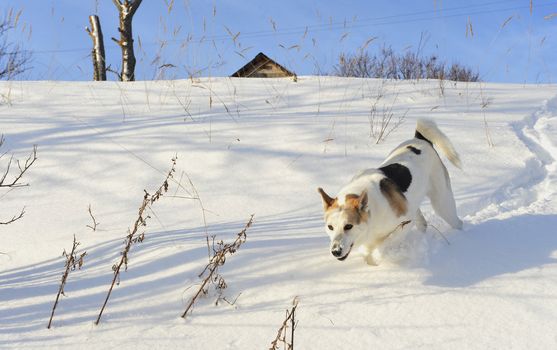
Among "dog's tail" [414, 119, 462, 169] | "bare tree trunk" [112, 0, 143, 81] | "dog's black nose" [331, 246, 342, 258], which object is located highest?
"bare tree trunk" [112, 0, 143, 81]

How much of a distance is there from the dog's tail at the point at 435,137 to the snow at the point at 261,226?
0.41 metres

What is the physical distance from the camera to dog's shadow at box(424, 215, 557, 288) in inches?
101

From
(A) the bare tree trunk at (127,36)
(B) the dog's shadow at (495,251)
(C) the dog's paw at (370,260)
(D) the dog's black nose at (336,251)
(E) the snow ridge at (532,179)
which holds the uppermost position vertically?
(A) the bare tree trunk at (127,36)

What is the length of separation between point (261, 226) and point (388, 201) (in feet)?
2.81

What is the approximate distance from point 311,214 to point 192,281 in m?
1.32

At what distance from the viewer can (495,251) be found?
2.88m

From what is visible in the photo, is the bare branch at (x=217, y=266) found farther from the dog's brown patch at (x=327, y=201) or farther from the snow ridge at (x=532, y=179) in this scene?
the snow ridge at (x=532, y=179)

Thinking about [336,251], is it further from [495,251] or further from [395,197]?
[495,251]

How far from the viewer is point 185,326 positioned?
6.98 feet

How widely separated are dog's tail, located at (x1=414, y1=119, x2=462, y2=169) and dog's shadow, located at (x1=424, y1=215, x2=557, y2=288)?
2.22 feet

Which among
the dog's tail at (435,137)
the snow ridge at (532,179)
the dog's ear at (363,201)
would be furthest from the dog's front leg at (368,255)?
the dog's tail at (435,137)

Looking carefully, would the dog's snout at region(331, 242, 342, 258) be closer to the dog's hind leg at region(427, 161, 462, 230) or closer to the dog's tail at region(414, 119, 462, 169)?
the dog's hind leg at region(427, 161, 462, 230)

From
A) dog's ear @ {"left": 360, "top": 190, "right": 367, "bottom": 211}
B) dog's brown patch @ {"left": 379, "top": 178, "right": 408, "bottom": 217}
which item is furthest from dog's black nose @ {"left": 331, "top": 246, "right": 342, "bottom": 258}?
dog's brown patch @ {"left": 379, "top": 178, "right": 408, "bottom": 217}

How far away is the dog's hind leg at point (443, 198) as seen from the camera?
342cm
